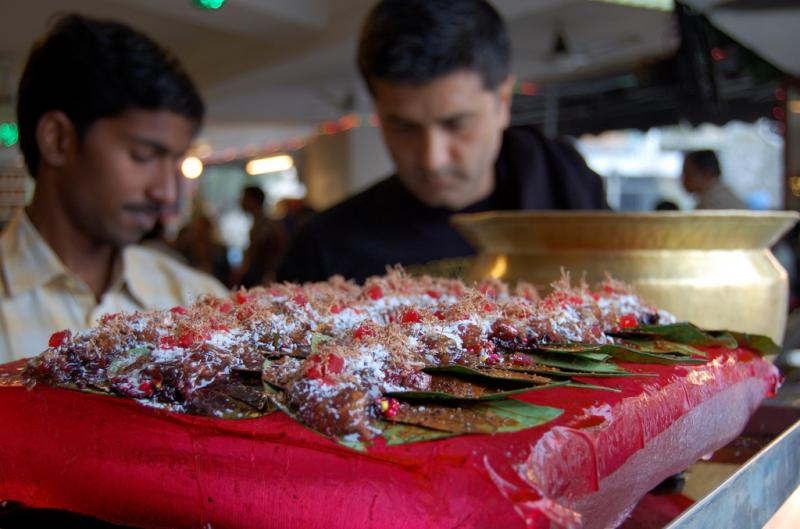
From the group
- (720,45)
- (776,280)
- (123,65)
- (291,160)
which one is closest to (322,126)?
(291,160)

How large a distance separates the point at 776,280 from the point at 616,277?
204mm

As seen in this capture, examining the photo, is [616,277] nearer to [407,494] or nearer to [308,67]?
[407,494]

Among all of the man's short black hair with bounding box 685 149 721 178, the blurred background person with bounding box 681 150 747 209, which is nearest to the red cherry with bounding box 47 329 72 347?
the blurred background person with bounding box 681 150 747 209

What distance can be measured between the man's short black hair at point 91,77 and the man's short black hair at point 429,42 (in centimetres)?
43

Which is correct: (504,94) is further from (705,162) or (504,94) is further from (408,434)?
(705,162)

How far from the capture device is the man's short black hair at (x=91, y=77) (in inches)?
56.6

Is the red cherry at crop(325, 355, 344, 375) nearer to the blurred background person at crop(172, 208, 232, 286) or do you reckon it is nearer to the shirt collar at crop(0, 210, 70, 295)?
the shirt collar at crop(0, 210, 70, 295)

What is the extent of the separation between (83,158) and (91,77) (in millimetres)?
163

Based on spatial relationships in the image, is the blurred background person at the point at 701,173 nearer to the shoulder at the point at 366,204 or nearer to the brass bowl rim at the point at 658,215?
the shoulder at the point at 366,204

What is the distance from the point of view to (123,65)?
145cm

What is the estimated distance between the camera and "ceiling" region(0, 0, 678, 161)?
4207 millimetres

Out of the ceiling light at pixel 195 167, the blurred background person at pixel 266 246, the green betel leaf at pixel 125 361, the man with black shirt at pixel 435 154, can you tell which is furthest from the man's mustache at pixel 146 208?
the ceiling light at pixel 195 167

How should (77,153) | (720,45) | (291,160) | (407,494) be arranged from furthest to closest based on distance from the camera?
(291,160) → (720,45) → (77,153) → (407,494)

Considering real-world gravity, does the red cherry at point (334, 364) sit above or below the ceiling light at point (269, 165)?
below
